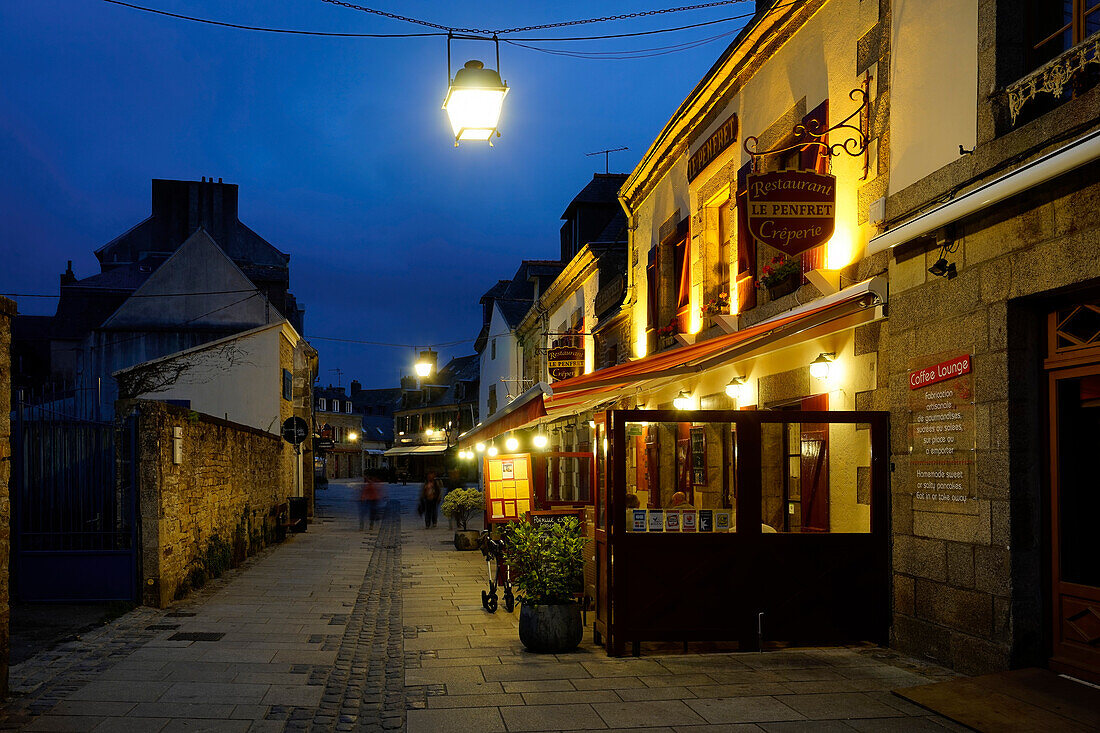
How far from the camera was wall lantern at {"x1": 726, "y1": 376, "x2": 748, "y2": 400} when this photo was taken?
11.7 metres

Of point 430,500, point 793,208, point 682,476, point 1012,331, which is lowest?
point 430,500

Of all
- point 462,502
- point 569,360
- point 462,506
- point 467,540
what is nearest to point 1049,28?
point 467,540

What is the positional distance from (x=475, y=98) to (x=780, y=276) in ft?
13.6

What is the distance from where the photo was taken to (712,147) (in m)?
12.7

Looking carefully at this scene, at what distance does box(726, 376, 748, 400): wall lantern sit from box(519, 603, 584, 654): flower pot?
495 centimetres

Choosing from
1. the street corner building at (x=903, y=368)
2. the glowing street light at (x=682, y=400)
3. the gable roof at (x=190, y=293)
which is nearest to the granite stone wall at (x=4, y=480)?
the street corner building at (x=903, y=368)

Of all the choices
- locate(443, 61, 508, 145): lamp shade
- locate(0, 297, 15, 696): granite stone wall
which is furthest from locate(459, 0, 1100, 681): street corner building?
locate(0, 297, 15, 696): granite stone wall

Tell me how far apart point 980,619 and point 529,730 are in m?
3.26

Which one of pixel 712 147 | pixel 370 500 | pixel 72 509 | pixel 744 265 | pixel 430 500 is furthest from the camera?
pixel 430 500

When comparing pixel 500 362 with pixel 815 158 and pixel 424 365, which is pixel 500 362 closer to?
pixel 424 365

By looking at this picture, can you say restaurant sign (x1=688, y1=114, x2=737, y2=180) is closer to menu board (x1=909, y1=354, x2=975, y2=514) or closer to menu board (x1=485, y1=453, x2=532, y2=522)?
menu board (x1=485, y1=453, x2=532, y2=522)

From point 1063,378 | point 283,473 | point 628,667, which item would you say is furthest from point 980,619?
point 283,473

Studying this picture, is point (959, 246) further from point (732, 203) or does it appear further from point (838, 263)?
point (732, 203)

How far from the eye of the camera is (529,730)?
5289 millimetres
